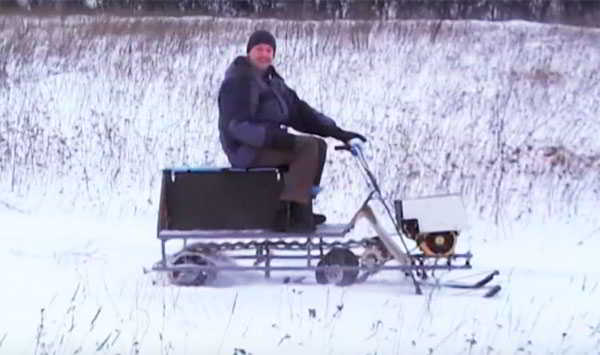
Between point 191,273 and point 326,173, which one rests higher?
point 326,173

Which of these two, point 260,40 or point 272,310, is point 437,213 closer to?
point 272,310

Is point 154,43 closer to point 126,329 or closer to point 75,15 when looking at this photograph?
point 75,15

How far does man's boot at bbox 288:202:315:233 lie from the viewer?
6619 mm

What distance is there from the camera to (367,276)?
6.80 meters

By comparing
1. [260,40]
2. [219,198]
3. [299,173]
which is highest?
[260,40]

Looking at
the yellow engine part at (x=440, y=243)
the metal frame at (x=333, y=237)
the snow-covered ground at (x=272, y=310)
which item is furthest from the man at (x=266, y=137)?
the yellow engine part at (x=440, y=243)

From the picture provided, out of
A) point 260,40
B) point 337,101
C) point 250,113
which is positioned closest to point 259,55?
point 260,40

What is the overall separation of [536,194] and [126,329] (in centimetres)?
510

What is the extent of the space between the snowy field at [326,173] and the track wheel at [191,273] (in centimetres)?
12

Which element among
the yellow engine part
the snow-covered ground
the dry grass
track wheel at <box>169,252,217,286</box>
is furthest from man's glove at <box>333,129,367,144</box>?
the dry grass

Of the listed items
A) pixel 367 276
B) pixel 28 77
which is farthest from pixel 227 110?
pixel 28 77

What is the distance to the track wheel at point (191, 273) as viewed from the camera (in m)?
6.70

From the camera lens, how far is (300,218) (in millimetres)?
6633

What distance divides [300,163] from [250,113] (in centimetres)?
44
